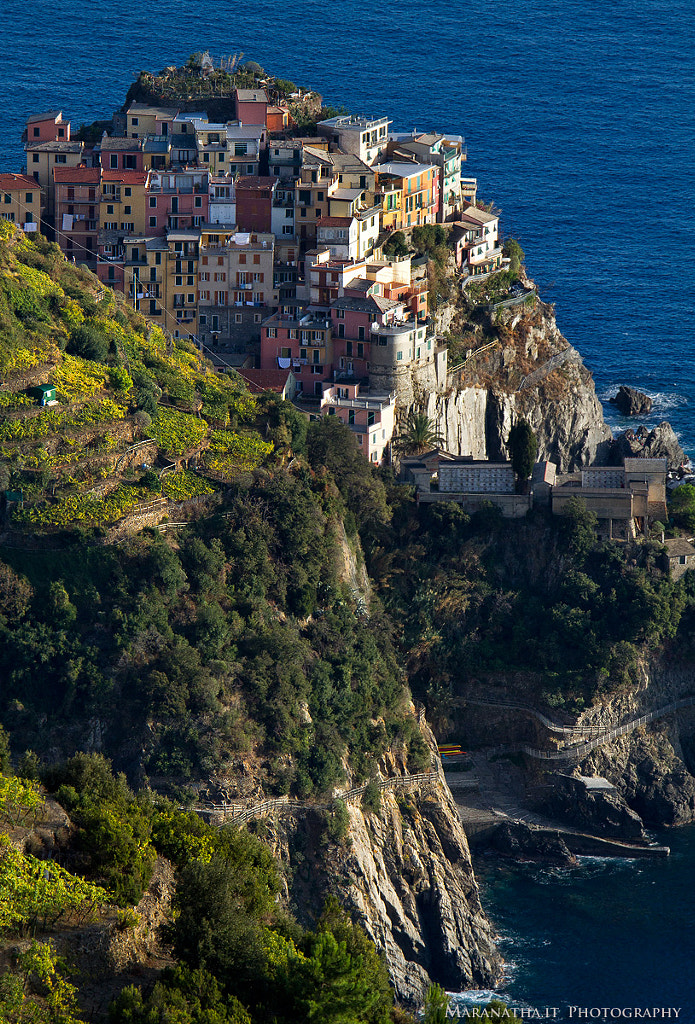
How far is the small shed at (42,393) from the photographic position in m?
105

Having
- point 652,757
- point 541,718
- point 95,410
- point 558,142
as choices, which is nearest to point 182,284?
point 95,410

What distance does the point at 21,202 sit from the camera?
129875mm

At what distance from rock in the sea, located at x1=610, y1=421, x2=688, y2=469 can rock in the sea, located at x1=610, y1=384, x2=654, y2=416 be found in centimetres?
548

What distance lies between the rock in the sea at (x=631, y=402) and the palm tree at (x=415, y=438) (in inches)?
1192

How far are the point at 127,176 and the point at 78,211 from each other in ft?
12.6

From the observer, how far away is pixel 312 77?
189 metres

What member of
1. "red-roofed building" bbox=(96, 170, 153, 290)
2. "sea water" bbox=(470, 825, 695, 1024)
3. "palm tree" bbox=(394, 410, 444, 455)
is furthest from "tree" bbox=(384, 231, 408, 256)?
"sea water" bbox=(470, 825, 695, 1024)

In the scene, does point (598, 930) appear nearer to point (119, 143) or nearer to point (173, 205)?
point (173, 205)

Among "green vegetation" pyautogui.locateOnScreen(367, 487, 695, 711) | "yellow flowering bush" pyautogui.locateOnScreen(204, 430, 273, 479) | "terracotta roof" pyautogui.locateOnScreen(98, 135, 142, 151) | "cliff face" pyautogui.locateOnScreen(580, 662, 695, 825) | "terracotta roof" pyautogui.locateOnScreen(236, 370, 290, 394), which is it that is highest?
"terracotta roof" pyautogui.locateOnScreen(98, 135, 142, 151)

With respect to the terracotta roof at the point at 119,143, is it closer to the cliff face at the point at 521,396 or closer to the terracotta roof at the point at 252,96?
the terracotta roof at the point at 252,96

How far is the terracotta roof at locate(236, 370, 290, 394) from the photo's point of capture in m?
121

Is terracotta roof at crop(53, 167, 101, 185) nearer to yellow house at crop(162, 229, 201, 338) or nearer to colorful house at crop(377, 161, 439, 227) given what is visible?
yellow house at crop(162, 229, 201, 338)

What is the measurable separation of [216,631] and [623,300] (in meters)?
74.7

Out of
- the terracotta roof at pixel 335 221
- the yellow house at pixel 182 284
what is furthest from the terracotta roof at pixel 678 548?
the yellow house at pixel 182 284
